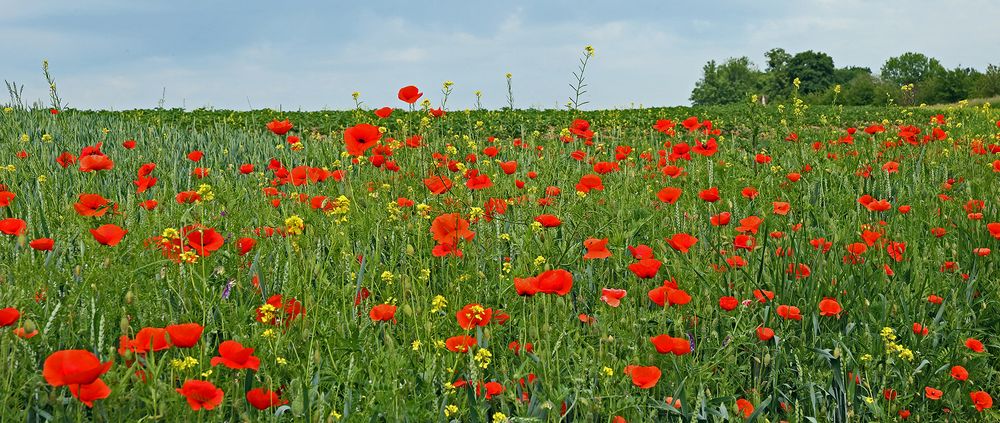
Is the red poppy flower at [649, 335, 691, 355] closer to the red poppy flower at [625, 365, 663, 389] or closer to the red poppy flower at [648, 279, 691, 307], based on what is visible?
the red poppy flower at [625, 365, 663, 389]

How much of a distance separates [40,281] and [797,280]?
2619mm

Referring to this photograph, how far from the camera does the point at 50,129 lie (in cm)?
768

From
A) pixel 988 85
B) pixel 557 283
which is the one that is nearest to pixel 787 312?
pixel 557 283

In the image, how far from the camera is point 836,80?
7988 centimetres

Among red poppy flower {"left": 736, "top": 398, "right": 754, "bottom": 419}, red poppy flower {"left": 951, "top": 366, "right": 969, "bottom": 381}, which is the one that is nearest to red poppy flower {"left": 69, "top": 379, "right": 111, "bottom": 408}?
red poppy flower {"left": 736, "top": 398, "right": 754, "bottom": 419}

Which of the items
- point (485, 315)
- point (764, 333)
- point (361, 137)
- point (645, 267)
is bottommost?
point (764, 333)

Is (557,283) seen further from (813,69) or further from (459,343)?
(813,69)

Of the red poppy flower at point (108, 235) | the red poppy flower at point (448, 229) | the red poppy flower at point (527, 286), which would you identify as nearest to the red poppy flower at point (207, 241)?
the red poppy flower at point (108, 235)

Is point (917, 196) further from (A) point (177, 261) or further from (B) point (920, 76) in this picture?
(B) point (920, 76)

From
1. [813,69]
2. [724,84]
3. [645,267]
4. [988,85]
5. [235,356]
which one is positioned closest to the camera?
[235,356]

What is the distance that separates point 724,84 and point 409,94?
2656 inches

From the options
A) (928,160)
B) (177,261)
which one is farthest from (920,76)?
(177,261)

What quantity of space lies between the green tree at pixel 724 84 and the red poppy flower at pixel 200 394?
206 feet

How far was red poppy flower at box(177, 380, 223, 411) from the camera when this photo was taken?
5.48 ft
